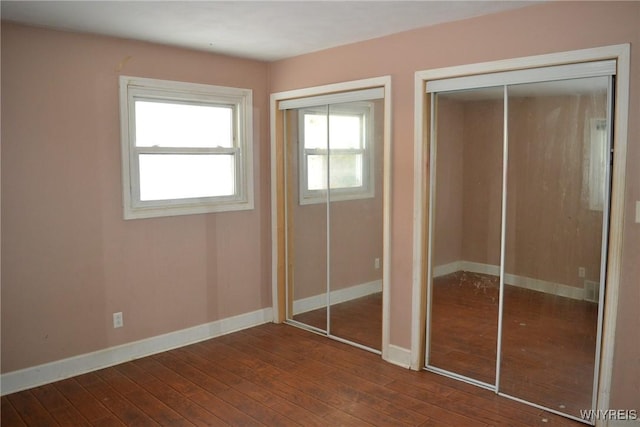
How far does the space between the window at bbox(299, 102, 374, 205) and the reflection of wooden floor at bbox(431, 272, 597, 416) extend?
1.10 metres

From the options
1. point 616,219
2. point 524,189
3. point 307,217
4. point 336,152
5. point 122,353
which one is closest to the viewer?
point 616,219

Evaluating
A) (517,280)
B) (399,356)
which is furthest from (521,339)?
(399,356)

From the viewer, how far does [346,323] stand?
4.46 m

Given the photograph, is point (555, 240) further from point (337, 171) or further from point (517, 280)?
point (337, 171)

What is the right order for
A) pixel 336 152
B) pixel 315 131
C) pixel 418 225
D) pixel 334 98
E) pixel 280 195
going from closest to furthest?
pixel 418 225 → pixel 334 98 → pixel 336 152 → pixel 315 131 → pixel 280 195

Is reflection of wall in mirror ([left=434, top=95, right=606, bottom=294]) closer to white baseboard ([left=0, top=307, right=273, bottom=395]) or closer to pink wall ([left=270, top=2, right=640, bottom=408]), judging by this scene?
pink wall ([left=270, top=2, right=640, bottom=408])

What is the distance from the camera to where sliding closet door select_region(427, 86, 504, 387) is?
11.1ft

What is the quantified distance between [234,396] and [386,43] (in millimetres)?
2745

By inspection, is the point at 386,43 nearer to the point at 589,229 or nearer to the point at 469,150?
the point at 469,150

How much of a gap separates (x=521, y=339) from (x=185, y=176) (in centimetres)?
288

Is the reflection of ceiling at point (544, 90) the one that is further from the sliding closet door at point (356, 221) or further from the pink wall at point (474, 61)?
the sliding closet door at point (356, 221)

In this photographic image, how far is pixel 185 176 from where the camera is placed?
169 inches

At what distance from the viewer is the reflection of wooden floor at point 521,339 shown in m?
3.08

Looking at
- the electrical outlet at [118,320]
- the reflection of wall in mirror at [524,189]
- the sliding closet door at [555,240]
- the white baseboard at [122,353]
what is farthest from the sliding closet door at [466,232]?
the electrical outlet at [118,320]
